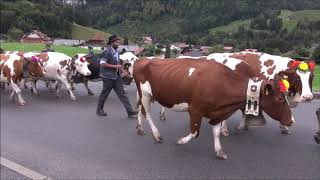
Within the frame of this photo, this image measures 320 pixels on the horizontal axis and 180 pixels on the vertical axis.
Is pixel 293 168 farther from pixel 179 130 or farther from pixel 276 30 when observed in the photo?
pixel 276 30

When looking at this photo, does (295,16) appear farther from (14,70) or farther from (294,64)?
(294,64)

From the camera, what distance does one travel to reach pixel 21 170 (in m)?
6.86

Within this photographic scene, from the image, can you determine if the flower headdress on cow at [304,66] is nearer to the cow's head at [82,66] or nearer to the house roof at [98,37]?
the cow's head at [82,66]

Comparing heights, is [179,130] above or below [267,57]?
below

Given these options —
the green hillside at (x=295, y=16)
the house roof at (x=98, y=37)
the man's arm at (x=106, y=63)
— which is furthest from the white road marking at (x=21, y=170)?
the house roof at (x=98, y=37)

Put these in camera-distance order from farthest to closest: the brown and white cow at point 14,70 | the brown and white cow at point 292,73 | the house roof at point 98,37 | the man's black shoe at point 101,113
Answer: the house roof at point 98,37, the brown and white cow at point 14,70, the man's black shoe at point 101,113, the brown and white cow at point 292,73

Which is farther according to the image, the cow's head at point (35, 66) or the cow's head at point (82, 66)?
the cow's head at point (82, 66)

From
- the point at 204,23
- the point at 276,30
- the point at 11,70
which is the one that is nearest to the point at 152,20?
the point at 204,23

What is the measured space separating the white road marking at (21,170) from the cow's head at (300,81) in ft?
15.2

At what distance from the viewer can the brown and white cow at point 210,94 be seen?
7109 millimetres

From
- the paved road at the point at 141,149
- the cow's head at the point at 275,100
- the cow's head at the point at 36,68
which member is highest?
the cow's head at the point at 275,100

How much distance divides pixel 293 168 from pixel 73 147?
3744mm

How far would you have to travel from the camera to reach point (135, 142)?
28.1ft

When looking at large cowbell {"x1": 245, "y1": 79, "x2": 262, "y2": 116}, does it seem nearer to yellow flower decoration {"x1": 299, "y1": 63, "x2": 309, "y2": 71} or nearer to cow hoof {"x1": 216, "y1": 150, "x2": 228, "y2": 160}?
cow hoof {"x1": 216, "y1": 150, "x2": 228, "y2": 160}
